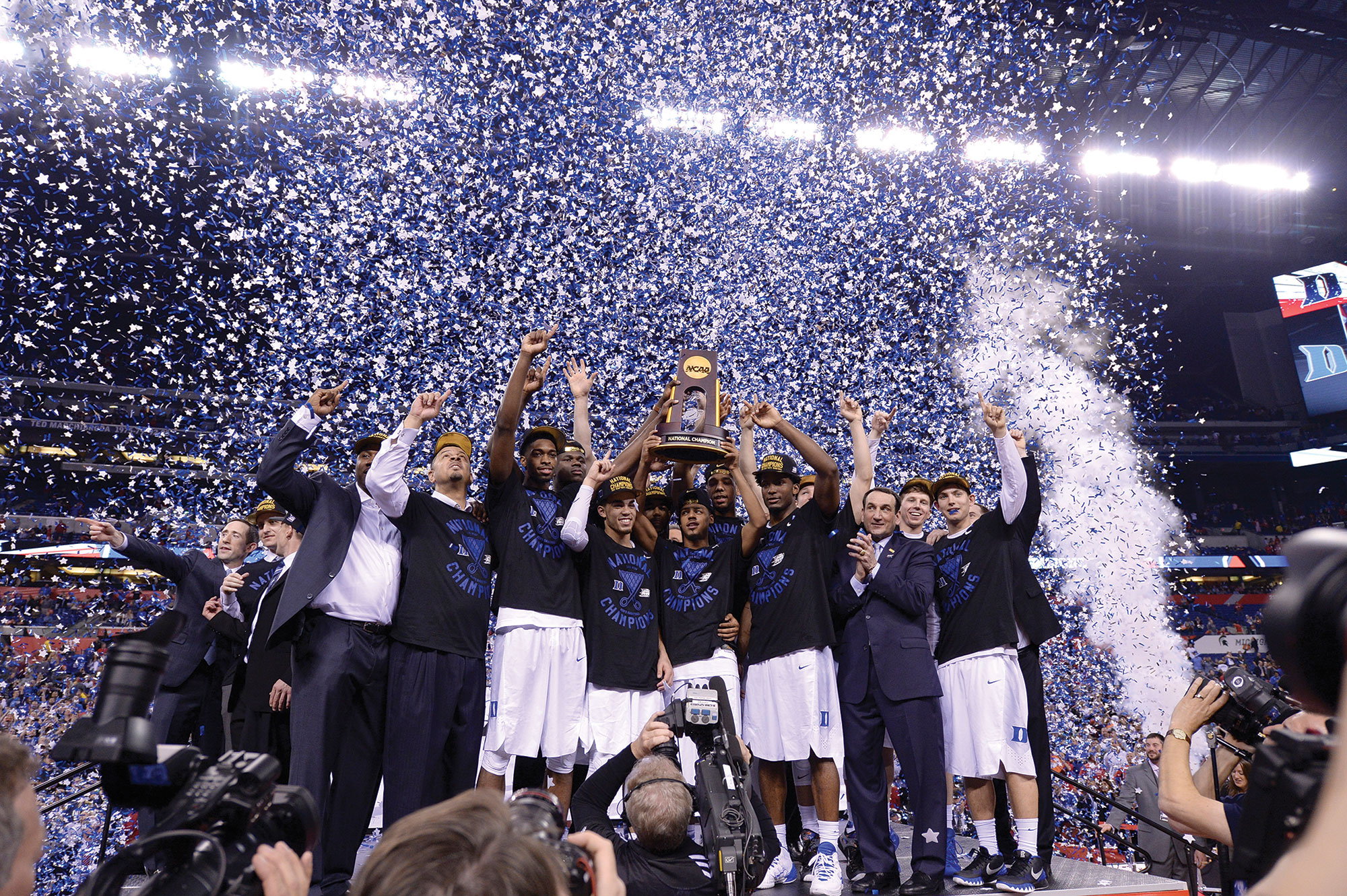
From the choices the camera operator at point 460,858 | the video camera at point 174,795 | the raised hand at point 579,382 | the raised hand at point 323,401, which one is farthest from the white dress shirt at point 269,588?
the camera operator at point 460,858

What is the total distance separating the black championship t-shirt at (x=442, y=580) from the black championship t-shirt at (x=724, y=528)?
1569 millimetres

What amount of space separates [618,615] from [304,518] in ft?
5.54

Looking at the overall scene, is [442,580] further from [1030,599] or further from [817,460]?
[1030,599]

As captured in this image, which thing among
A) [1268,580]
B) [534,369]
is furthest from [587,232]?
[1268,580]

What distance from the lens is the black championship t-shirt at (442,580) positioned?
403 centimetres

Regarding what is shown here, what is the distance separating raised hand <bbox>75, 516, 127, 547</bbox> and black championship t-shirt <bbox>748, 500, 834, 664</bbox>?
363cm

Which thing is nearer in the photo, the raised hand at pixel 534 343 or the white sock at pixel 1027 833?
the white sock at pixel 1027 833

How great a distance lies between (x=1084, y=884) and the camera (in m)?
4.35

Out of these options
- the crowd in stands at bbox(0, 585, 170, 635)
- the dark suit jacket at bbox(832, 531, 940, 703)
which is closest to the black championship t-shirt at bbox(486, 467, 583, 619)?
the dark suit jacket at bbox(832, 531, 940, 703)

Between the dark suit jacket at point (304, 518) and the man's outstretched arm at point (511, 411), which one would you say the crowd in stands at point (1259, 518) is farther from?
the dark suit jacket at point (304, 518)

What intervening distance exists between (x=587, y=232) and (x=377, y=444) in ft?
17.0

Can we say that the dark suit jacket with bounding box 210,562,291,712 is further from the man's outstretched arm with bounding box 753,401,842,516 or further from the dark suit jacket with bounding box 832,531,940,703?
the dark suit jacket with bounding box 832,531,940,703

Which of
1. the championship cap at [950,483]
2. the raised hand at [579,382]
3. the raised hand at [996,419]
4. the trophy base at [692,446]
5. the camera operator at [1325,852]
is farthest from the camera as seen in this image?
the raised hand at [579,382]

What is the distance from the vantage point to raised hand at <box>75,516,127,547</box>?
4766 millimetres
